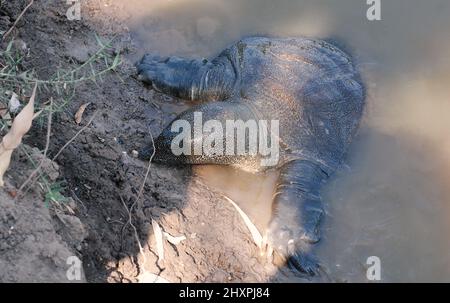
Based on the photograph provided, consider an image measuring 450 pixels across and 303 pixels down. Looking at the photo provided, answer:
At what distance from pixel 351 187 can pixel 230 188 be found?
85 cm

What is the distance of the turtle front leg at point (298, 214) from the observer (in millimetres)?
3936

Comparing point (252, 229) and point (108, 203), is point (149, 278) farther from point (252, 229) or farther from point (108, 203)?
point (252, 229)

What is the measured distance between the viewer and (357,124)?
4.79 metres

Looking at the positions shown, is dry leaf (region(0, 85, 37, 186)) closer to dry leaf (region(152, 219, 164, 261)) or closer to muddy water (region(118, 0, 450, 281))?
dry leaf (region(152, 219, 164, 261))

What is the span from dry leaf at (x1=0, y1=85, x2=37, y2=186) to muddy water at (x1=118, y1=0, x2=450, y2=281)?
150 cm

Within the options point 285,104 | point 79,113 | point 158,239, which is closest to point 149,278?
point 158,239

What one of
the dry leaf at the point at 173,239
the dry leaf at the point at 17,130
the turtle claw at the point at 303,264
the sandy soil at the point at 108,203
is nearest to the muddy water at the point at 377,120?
the turtle claw at the point at 303,264

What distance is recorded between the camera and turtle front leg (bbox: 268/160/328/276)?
3.94m

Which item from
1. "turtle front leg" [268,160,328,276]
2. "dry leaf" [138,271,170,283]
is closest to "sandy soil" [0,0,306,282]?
"dry leaf" [138,271,170,283]

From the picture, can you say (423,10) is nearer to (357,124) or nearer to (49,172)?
(357,124)

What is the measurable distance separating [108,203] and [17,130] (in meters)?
0.85

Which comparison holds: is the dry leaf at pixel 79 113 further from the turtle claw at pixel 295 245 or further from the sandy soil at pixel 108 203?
the turtle claw at pixel 295 245

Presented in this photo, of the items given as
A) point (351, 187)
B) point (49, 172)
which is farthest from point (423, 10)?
point (49, 172)

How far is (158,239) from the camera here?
3732 millimetres
